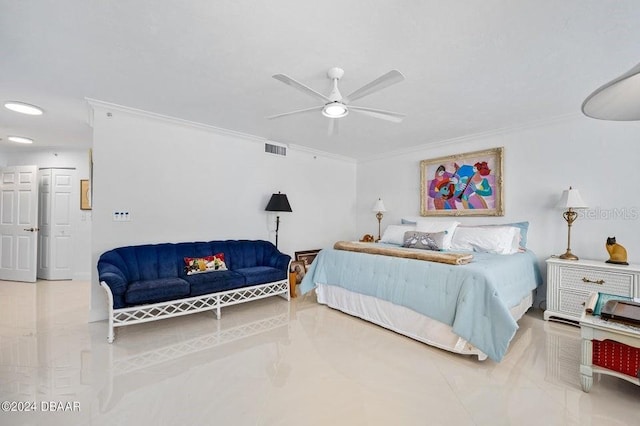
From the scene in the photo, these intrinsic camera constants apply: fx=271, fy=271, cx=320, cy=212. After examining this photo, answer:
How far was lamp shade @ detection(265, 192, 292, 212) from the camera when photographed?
169 inches

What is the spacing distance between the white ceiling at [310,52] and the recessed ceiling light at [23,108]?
199 mm

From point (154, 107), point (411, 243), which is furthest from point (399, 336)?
point (154, 107)

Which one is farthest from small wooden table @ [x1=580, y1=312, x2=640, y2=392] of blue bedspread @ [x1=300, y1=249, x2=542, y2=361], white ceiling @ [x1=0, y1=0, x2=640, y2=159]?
white ceiling @ [x1=0, y1=0, x2=640, y2=159]

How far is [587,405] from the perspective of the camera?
176cm

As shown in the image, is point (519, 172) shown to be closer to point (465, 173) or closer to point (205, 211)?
point (465, 173)

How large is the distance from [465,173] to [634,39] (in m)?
2.44

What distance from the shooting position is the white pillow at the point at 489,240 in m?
A: 3.38

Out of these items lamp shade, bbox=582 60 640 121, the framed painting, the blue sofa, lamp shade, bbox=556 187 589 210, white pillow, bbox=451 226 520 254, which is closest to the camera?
lamp shade, bbox=582 60 640 121

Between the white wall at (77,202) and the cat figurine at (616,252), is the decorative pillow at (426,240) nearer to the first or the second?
the cat figurine at (616,252)

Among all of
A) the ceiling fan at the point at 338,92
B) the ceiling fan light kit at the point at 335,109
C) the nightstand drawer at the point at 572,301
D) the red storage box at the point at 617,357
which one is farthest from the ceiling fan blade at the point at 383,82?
the nightstand drawer at the point at 572,301

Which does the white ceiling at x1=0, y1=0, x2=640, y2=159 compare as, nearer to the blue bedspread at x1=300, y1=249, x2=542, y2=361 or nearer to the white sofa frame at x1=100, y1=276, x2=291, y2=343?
the blue bedspread at x1=300, y1=249, x2=542, y2=361

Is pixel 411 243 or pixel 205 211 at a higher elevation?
pixel 205 211

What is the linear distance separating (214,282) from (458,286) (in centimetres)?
260

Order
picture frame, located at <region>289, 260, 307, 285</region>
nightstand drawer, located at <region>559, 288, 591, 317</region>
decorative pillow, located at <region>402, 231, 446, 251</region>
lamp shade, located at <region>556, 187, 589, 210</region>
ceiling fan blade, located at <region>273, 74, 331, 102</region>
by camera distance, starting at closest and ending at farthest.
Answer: ceiling fan blade, located at <region>273, 74, 331, 102</region>
nightstand drawer, located at <region>559, 288, 591, 317</region>
lamp shade, located at <region>556, 187, 589, 210</region>
decorative pillow, located at <region>402, 231, 446, 251</region>
picture frame, located at <region>289, 260, 307, 285</region>
